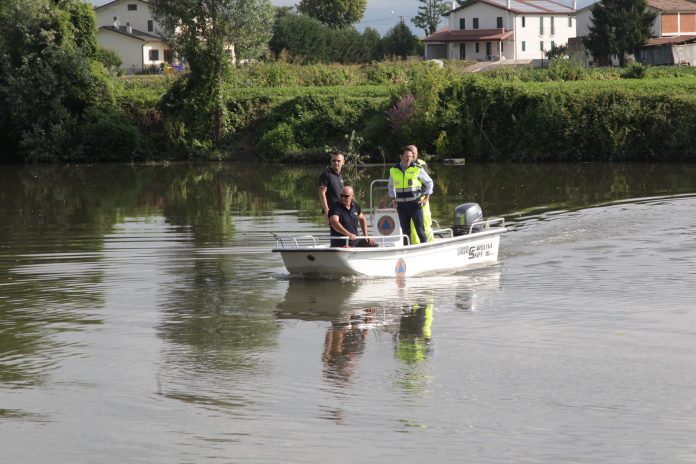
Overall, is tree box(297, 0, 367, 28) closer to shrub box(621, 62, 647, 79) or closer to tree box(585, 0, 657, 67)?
tree box(585, 0, 657, 67)

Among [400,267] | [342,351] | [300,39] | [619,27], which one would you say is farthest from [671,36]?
[342,351]

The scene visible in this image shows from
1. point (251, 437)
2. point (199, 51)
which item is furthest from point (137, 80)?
point (251, 437)

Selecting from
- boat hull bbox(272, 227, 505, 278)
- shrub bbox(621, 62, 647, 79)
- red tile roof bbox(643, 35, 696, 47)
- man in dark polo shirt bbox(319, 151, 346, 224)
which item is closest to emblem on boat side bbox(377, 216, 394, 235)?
boat hull bbox(272, 227, 505, 278)

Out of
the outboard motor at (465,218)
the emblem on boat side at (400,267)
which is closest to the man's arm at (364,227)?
the emblem on boat side at (400,267)

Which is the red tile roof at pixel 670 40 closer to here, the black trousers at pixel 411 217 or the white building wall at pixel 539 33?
the white building wall at pixel 539 33

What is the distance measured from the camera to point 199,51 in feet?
161

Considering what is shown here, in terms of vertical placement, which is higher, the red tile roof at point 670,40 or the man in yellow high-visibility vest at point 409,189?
the red tile roof at point 670,40

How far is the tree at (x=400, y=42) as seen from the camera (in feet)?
342

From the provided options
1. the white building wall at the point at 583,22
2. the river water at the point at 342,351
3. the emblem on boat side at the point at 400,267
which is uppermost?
the white building wall at the point at 583,22

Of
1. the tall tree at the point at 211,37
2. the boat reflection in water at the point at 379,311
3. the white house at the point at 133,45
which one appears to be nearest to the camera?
the boat reflection in water at the point at 379,311

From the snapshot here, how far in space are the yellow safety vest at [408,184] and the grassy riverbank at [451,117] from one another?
27521mm

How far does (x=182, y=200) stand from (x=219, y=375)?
20.7m

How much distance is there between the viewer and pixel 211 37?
160ft

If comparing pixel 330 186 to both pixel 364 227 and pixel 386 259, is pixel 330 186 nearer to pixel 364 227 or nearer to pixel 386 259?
pixel 364 227
